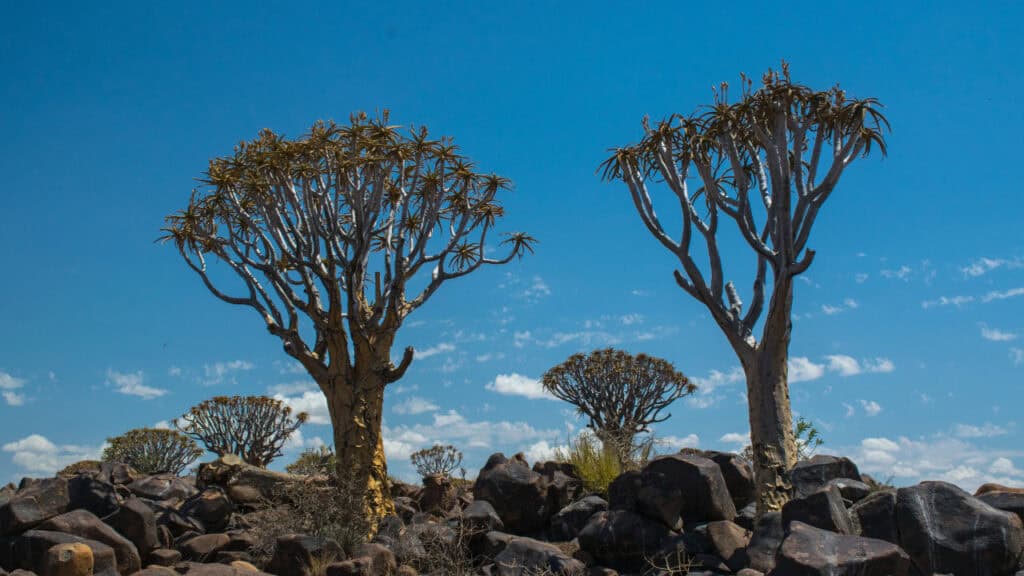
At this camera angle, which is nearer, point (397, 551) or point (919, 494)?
point (919, 494)

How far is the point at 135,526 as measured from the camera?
1168 cm

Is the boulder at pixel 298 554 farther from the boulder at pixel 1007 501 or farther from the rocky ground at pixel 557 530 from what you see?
the boulder at pixel 1007 501

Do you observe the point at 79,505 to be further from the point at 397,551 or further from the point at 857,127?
the point at 857,127

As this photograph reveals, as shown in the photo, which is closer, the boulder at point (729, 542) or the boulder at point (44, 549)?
the boulder at point (44, 549)

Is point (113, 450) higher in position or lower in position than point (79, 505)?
higher

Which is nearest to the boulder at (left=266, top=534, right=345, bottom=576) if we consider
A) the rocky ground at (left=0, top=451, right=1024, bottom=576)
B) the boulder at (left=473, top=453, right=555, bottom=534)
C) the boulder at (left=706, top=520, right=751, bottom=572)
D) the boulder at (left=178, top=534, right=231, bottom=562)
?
the rocky ground at (left=0, top=451, right=1024, bottom=576)

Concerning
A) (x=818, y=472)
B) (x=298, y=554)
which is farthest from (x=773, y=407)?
(x=298, y=554)

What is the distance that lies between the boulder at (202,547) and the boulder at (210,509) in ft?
3.38

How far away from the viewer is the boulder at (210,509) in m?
13.3

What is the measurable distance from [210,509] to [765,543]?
7.92 metres

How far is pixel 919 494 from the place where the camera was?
9938 millimetres

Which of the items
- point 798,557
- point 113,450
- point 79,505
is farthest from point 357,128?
point 113,450

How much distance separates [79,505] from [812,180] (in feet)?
35.5

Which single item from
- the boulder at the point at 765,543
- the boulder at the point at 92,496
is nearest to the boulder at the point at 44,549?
the boulder at the point at 92,496
